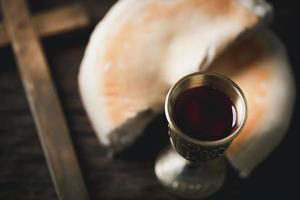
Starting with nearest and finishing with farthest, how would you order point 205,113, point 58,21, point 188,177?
point 205,113 < point 188,177 < point 58,21

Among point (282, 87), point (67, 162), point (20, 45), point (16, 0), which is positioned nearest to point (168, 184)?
point (67, 162)

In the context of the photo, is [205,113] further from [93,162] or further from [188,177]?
[93,162]

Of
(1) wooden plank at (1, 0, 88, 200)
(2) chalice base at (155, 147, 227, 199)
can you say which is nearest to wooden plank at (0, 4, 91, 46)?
(1) wooden plank at (1, 0, 88, 200)

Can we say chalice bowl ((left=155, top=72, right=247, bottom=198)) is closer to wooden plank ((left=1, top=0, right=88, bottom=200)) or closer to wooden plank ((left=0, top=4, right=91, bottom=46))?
wooden plank ((left=1, top=0, right=88, bottom=200))

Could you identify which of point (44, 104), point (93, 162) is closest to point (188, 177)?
point (93, 162)

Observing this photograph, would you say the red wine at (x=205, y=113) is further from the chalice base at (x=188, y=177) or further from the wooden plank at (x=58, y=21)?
the wooden plank at (x=58, y=21)

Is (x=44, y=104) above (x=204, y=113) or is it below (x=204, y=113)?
below

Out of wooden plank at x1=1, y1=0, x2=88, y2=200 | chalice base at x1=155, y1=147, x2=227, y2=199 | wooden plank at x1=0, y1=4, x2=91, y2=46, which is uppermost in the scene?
wooden plank at x1=0, y1=4, x2=91, y2=46
